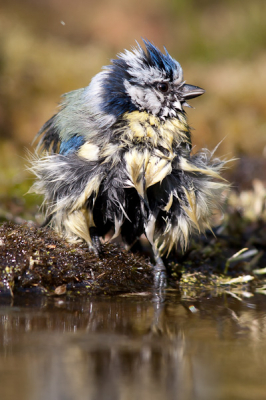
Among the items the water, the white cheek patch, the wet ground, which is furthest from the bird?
the water

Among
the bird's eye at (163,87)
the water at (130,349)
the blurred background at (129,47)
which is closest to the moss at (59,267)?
the water at (130,349)

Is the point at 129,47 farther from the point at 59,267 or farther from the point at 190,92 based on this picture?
the point at 59,267

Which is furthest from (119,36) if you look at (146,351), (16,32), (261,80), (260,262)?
(146,351)

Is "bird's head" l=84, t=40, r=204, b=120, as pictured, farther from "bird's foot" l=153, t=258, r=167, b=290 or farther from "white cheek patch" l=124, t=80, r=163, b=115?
"bird's foot" l=153, t=258, r=167, b=290

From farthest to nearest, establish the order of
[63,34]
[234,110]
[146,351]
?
[63,34] < [234,110] < [146,351]

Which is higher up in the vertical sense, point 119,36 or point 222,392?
point 119,36

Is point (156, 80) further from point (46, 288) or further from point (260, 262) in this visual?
point (260, 262)

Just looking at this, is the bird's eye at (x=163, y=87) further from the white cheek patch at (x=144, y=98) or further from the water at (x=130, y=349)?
the water at (x=130, y=349)
